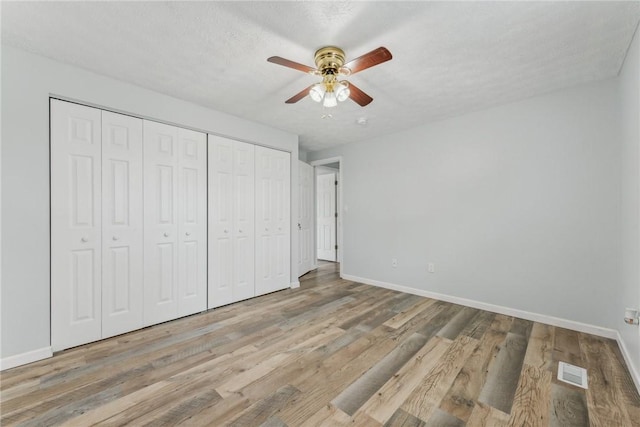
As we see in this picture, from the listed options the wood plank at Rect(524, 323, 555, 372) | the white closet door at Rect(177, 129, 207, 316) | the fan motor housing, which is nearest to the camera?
the fan motor housing

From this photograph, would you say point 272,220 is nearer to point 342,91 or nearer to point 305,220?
point 305,220

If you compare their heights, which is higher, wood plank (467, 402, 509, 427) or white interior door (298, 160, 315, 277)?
white interior door (298, 160, 315, 277)

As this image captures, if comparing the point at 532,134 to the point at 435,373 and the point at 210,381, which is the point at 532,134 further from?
the point at 210,381

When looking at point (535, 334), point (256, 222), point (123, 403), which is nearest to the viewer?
point (123, 403)

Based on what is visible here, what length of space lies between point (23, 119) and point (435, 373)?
147 inches

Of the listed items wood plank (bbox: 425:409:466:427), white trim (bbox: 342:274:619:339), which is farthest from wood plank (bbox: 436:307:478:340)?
wood plank (bbox: 425:409:466:427)

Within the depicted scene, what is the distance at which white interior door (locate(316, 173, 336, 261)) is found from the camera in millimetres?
6431

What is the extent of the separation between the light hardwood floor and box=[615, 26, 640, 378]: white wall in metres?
0.33

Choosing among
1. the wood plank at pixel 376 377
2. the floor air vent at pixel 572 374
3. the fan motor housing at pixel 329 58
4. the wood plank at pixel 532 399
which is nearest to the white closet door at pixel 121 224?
the fan motor housing at pixel 329 58

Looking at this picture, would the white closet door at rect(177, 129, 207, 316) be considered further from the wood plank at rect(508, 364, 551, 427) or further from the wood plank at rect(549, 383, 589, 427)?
the wood plank at rect(549, 383, 589, 427)

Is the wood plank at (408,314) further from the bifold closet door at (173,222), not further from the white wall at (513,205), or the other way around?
the bifold closet door at (173,222)

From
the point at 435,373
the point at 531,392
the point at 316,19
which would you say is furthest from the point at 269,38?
the point at 531,392

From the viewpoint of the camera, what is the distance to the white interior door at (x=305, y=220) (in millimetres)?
4914

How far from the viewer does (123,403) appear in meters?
1.64
